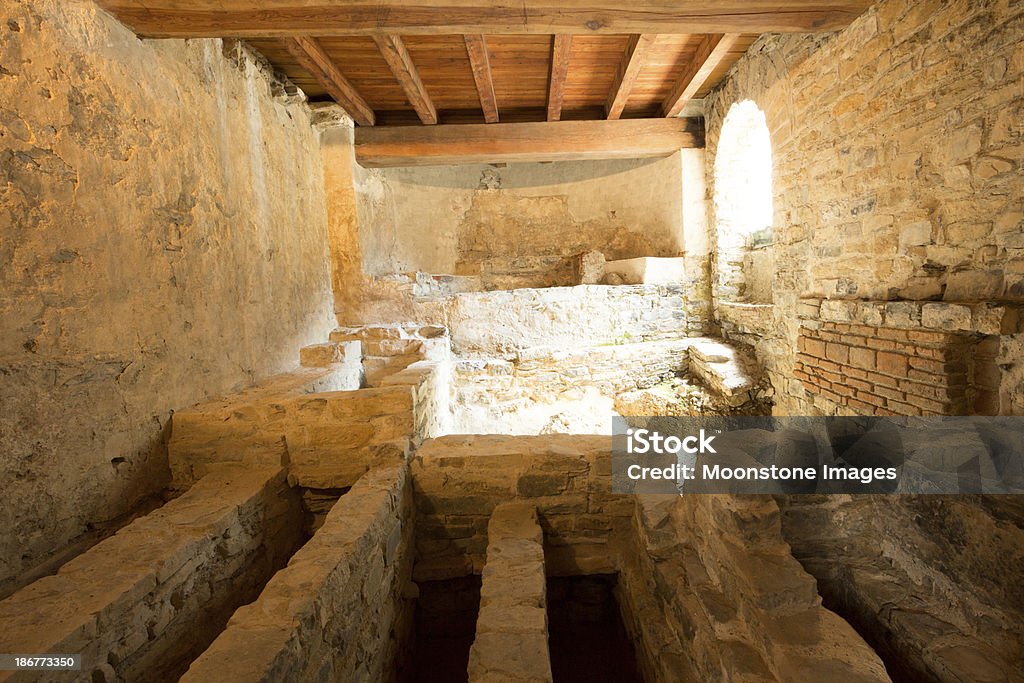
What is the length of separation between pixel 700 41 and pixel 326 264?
197 inches

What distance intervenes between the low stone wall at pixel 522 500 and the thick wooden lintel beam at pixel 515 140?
4.69 meters

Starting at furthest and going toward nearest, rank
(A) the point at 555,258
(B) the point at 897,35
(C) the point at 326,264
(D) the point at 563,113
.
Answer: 1. (A) the point at 555,258
2. (D) the point at 563,113
3. (C) the point at 326,264
4. (B) the point at 897,35

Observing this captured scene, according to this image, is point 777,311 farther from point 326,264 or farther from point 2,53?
point 2,53

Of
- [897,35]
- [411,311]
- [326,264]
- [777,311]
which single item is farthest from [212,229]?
[777,311]

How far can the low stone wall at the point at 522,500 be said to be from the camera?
9.49ft

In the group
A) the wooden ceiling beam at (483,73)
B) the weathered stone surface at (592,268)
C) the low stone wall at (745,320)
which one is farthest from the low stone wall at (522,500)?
the weathered stone surface at (592,268)

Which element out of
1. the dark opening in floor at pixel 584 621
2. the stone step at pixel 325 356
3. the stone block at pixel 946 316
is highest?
the stone block at pixel 946 316

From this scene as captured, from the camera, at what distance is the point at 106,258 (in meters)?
2.46

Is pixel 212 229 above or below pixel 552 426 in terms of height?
above

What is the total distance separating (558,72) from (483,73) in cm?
79

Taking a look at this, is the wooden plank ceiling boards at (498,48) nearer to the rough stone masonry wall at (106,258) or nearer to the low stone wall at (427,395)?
the rough stone masonry wall at (106,258)

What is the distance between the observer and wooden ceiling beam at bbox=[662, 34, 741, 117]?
4.46 m

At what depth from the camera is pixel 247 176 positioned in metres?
3.95

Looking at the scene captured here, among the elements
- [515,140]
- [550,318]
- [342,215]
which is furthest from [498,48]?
[550,318]
